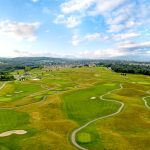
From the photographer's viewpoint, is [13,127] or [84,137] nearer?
[84,137]

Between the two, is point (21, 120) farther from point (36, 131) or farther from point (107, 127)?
point (107, 127)

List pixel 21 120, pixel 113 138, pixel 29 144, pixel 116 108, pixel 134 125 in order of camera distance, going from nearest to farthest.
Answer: pixel 29 144, pixel 113 138, pixel 134 125, pixel 21 120, pixel 116 108

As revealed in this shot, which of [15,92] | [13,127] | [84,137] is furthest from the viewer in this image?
[15,92]

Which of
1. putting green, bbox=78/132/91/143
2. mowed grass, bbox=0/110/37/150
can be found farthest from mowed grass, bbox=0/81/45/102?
putting green, bbox=78/132/91/143

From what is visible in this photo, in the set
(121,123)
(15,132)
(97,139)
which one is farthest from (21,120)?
(121,123)

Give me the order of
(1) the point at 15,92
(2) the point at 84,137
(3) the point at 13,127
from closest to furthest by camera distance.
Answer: (2) the point at 84,137
(3) the point at 13,127
(1) the point at 15,92

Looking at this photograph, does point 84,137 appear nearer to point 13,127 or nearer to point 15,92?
point 13,127

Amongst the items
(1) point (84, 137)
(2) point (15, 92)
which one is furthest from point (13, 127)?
(2) point (15, 92)

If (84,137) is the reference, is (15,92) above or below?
below

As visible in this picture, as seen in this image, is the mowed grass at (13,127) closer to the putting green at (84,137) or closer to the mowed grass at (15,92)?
the putting green at (84,137)

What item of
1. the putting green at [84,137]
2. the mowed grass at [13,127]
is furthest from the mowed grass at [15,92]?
the putting green at [84,137]
